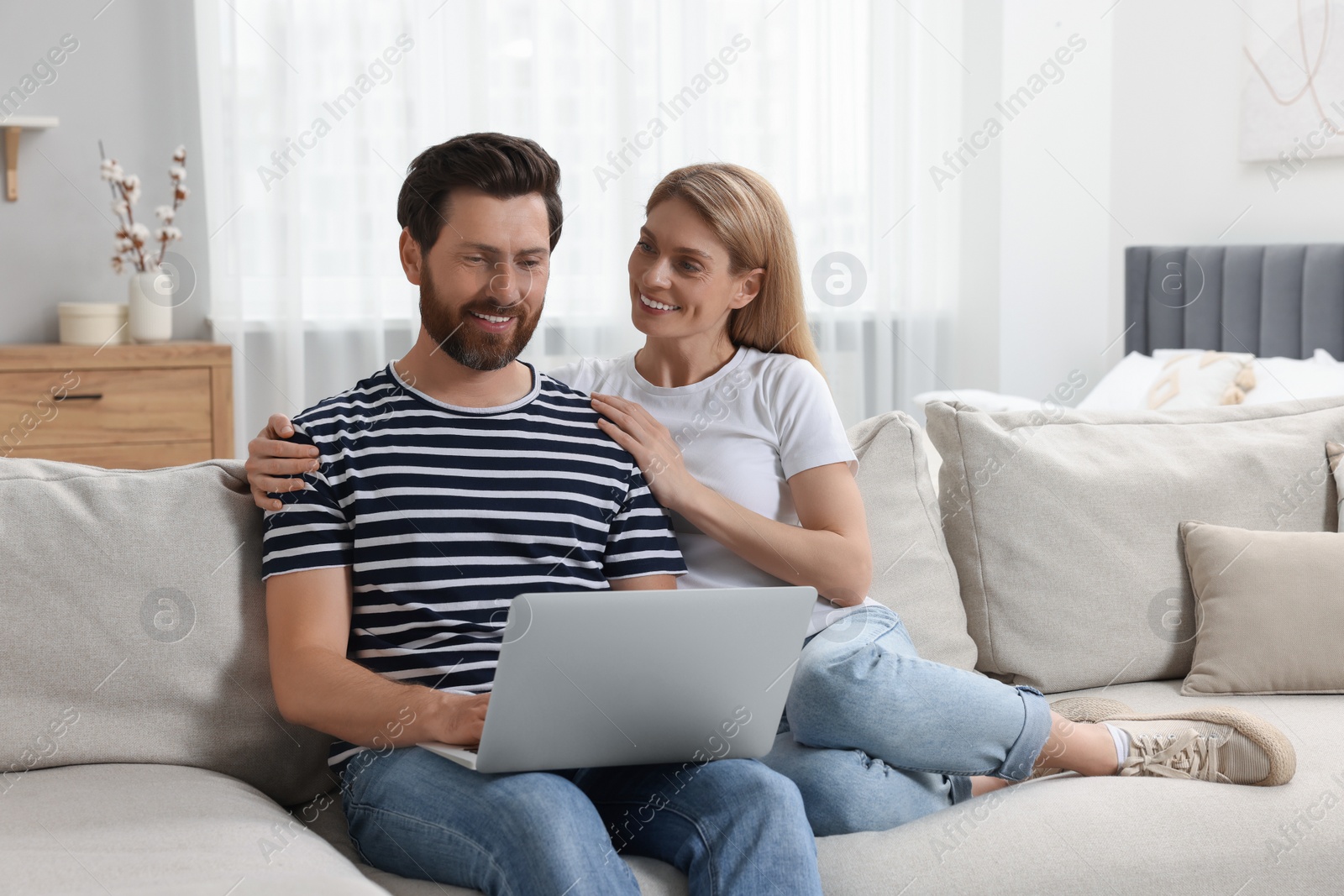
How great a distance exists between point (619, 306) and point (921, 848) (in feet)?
9.19

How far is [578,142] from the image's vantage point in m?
3.77

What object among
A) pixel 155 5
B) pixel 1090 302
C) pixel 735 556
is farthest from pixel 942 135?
pixel 735 556

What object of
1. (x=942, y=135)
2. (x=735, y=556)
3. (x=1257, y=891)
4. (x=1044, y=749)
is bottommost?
(x=1257, y=891)

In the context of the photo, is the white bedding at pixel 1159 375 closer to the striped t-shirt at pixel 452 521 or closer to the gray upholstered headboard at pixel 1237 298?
the gray upholstered headboard at pixel 1237 298

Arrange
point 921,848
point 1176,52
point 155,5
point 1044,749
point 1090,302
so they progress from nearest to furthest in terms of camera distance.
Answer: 1. point 921,848
2. point 1044,749
3. point 155,5
4. point 1176,52
5. point 1090,302

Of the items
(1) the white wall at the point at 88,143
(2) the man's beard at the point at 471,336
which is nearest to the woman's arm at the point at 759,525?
(2) the man's beard at the point at 471,336

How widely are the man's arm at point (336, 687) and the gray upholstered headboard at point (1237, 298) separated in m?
2.87

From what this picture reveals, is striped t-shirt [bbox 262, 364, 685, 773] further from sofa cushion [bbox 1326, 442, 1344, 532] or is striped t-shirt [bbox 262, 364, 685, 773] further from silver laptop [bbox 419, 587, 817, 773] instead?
sofa cushion [bbox 1326, 442, 1344, 532]

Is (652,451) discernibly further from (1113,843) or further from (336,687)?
(1113,843)

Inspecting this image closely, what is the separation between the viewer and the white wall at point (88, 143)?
11.0ft

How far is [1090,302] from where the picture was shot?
415cm

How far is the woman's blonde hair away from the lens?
157cm

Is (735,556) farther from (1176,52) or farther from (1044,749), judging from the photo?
(1176,52)

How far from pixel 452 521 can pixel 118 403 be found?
2124mm
